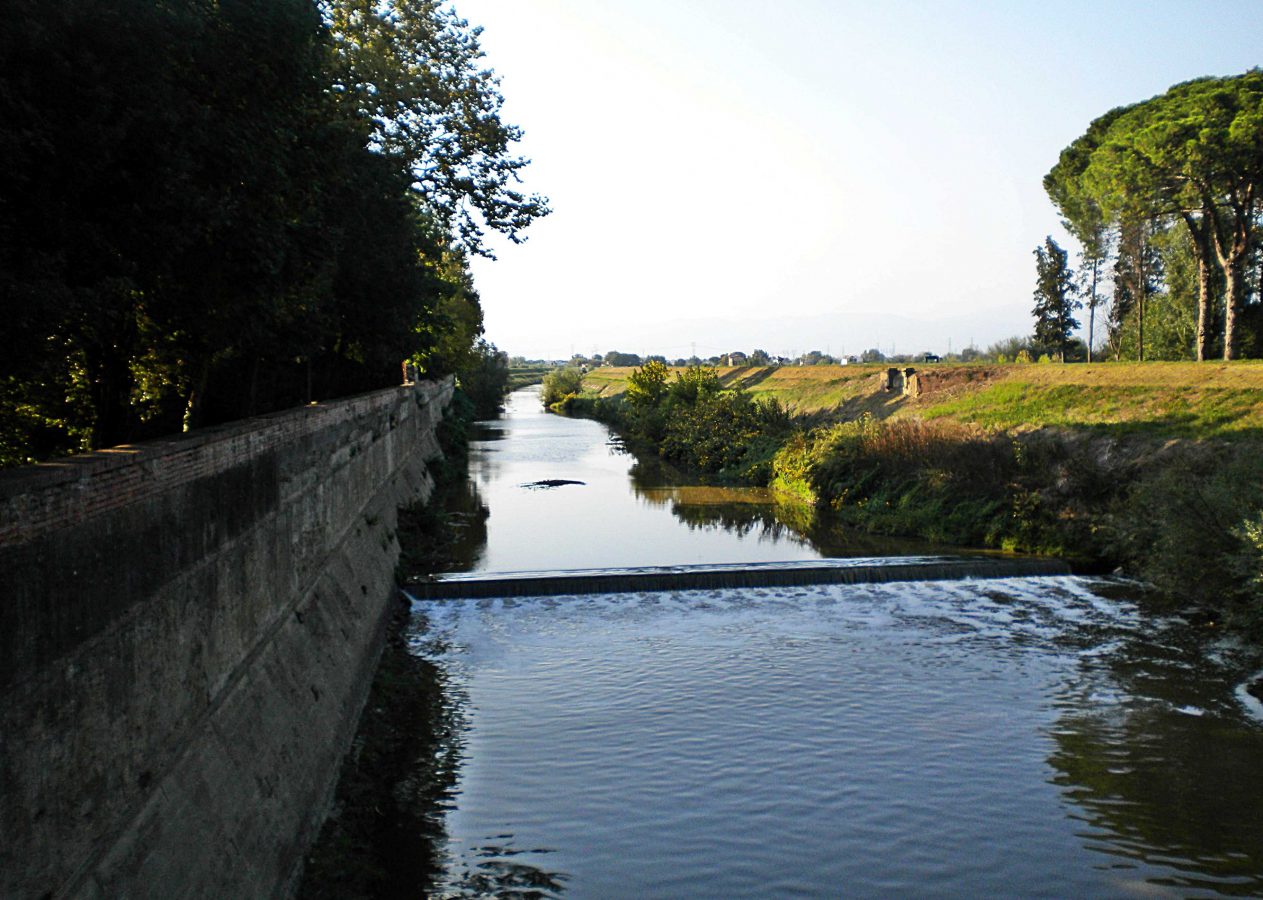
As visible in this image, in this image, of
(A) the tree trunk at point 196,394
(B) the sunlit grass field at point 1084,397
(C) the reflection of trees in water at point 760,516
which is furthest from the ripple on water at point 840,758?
(B) the sunlit grass field at point 1084,397

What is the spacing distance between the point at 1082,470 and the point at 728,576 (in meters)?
8.47

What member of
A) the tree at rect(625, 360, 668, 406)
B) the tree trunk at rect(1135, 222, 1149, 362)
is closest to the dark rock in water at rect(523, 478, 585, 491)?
the tree at rect(625, 360, 668, 406)

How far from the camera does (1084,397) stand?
27.6 metres

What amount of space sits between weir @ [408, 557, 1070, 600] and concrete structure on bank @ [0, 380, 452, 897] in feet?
19.3

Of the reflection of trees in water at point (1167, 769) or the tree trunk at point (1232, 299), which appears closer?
the reflection of trees in water at point (1167, 769)

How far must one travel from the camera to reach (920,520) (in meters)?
23.1

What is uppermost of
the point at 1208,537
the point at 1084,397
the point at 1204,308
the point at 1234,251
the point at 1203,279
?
the point at 1234,251

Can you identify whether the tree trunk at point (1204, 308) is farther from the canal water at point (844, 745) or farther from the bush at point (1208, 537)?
the canal water at point (844, 745)

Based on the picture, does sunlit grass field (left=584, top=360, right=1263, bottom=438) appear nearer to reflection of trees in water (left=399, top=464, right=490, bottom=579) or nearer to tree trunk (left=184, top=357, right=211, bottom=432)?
reflection of trees in water (left=399, top=464, right=490, bottom=579)

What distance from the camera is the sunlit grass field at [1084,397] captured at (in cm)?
2275

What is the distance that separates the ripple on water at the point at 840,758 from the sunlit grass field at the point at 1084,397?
30.9 ft

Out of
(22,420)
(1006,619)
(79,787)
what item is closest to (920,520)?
(1006,619)

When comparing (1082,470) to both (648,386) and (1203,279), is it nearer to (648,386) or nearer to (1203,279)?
(1203,279)

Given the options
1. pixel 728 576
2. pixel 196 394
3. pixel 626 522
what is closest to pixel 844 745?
pixel 728 576
